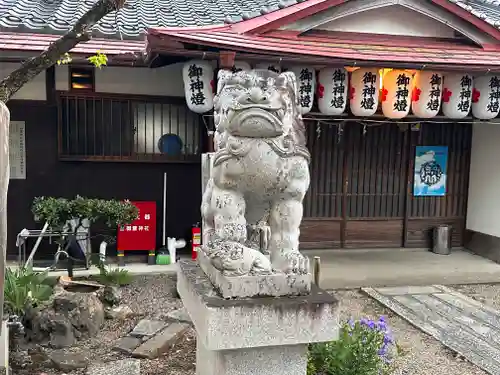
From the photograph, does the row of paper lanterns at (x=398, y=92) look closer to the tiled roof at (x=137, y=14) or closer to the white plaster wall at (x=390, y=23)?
the white plaster wall at (x=390, y=23)

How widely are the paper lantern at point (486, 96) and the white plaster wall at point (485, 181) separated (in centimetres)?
155

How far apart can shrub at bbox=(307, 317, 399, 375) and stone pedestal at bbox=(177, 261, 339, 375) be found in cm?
83

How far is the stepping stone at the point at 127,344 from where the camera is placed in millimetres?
5047

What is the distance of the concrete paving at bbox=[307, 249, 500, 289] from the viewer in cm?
788

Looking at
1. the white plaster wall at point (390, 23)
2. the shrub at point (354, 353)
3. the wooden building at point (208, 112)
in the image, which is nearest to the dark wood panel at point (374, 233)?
the wooden building at point (208, 112)

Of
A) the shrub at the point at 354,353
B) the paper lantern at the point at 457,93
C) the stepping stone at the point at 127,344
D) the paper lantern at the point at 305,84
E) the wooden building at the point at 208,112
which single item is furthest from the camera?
the paper lantern at the point at 457,93

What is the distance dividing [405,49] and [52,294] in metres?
6.12

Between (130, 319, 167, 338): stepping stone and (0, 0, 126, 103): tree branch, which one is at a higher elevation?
(0, 0, 126, 103): tree branch

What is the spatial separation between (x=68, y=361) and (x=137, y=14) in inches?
277

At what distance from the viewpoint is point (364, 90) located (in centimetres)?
761

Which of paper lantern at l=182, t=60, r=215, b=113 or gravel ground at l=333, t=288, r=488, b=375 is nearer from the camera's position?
gravel ground at l=333, t=288, r=488, b=375

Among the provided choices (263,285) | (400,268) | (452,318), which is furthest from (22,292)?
→ (400,268)

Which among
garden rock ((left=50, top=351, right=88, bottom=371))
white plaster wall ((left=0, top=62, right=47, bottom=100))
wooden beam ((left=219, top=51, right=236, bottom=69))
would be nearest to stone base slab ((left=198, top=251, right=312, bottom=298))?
garden rock ((left=50, top=351, right=88, bottom=371))

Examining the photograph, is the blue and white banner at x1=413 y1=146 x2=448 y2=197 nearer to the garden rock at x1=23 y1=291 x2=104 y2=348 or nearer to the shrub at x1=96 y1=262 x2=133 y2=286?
the shrub at x1=96 y1=262 x2=133 y2=286
